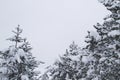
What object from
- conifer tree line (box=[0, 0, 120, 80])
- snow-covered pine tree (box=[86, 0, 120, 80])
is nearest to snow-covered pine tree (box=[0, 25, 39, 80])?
conifer tree line (box=[0, 0, 120, 80])

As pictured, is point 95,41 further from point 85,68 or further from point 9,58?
point 9,58

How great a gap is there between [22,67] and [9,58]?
1186 mm

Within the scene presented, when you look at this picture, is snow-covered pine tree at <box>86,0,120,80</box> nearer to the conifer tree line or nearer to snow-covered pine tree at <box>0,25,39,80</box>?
the conifer tree line

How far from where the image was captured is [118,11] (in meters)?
11.3

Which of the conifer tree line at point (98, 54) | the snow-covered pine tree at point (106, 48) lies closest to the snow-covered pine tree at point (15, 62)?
the conifer tree line at point (98, 54)

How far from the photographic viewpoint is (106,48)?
11523mm

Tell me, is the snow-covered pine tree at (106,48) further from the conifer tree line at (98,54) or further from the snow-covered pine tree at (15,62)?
the snow-covered pine tree at (15,62)

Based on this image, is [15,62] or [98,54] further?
[15,62]

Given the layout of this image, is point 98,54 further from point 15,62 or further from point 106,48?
point 15,62

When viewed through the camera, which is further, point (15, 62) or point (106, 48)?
point (15, 62)

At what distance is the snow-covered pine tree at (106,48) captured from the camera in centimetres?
1095

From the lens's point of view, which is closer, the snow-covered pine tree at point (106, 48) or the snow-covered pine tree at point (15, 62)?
the snow-covered pine tree at point (106, 48)

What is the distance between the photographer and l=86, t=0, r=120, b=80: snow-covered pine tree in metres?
11.0

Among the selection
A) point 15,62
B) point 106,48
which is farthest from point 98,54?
point 15,62
